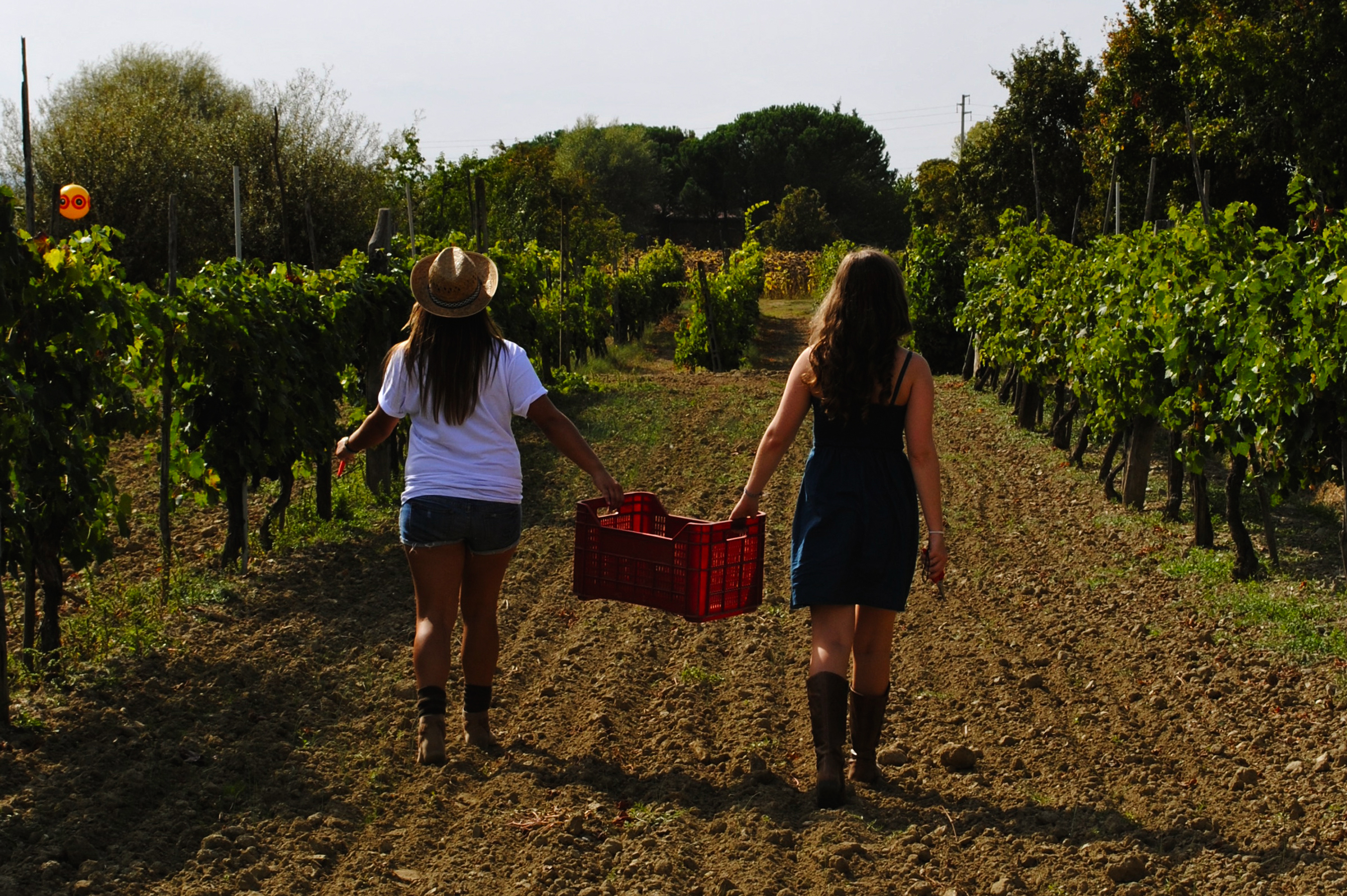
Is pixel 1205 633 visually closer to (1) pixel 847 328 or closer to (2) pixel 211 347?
(1) pixel 847 328

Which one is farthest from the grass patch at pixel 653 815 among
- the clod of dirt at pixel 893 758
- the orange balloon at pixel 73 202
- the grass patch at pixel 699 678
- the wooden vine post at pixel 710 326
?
the wooden vine post at pixel 710 326

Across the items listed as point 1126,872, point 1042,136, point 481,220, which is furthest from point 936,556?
point 1042,136

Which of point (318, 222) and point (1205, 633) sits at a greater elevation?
point (318, 222)

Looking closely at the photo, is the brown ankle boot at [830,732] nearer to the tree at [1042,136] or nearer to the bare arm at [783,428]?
the bare arm at [783,428]

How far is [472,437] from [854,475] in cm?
128

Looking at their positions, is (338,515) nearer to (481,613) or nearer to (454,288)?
(481,613)

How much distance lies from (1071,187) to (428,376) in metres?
28.5

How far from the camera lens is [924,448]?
3.62 metres

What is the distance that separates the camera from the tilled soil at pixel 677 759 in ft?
10.8

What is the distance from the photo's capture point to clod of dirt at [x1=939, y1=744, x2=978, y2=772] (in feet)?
13.3

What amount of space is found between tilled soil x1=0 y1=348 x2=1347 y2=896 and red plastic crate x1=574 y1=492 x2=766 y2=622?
0.58 m

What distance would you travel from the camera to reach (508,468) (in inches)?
156

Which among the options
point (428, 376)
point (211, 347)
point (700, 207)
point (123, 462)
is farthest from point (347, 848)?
point (700, 207)

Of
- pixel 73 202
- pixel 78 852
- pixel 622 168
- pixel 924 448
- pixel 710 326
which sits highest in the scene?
pixel 622 168
